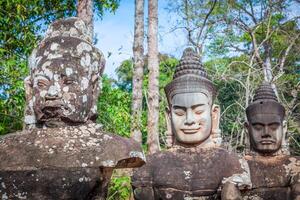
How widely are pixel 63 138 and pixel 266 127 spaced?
128 inches

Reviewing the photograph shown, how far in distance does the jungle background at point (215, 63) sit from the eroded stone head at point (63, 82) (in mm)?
3225

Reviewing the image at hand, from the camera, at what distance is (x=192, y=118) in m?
4.72

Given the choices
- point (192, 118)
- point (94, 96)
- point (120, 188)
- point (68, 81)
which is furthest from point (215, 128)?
point (120, 188)

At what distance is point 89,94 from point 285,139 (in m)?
3.36

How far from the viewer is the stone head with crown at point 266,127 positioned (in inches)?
217

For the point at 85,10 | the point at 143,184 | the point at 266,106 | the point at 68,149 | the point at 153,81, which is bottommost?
the point at 143,184

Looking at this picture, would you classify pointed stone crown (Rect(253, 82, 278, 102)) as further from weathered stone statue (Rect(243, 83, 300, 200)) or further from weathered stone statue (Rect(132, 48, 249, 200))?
weathered stone statue (Rect(132, 48, 249, 200))

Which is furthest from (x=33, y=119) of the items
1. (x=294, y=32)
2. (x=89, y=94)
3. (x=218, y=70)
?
A: (x=294, y=32)

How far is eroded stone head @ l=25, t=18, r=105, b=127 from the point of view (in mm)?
3039

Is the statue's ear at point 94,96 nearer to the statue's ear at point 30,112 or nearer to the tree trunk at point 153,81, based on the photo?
the statue's ear at point 30,112

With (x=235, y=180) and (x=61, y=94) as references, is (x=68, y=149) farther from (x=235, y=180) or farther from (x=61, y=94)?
(x=235, y=180)

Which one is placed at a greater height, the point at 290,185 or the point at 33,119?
the point at 33,119

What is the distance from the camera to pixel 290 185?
17.1 ft

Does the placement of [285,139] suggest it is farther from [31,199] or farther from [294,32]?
[294,32]
